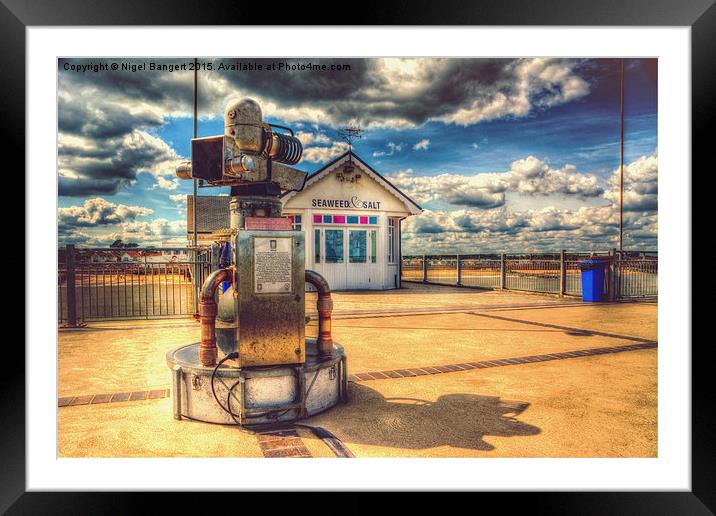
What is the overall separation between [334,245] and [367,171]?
302cm

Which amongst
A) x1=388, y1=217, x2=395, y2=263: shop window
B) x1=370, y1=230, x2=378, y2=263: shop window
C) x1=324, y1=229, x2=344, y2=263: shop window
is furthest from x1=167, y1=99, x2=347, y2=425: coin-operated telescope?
x1=388, y1=217, x2=395, y2=263: shop window

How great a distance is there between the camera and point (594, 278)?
12594mm

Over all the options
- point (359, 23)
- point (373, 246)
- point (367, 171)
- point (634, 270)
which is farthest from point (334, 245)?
point (359, 23)

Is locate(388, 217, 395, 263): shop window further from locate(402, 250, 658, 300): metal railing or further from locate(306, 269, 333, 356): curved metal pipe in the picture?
locate(306, 269, 333, 356): curved metal pipe


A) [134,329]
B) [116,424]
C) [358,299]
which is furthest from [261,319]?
[358,299]

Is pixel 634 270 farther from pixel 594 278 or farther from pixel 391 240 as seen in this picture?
pixel 391 240

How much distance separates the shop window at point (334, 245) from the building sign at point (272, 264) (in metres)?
12.1

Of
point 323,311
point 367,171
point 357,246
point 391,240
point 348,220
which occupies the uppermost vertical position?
point 367,171

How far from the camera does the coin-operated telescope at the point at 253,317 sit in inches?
144

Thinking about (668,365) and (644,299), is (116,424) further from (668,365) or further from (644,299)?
(644,299)

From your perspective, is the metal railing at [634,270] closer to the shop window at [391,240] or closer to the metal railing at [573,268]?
the metal railing at [573,268]

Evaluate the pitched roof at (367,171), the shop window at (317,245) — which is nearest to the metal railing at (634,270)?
the pitched roof at (367,171)

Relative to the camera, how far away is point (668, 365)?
3.62m

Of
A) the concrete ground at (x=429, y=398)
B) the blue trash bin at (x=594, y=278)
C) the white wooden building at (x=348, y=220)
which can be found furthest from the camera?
the white wooden building at (x=348, y=220)
